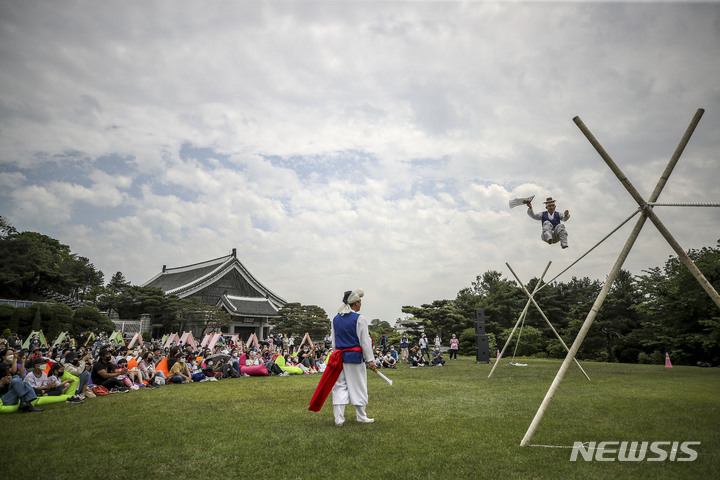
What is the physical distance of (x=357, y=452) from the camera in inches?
185

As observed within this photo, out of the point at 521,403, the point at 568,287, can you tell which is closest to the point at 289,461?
the point at 521,403

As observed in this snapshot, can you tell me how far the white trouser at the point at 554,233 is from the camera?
8.23 m

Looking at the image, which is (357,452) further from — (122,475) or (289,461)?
(122,475)

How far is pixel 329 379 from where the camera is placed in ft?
21.2

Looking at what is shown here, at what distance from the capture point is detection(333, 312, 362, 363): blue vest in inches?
253

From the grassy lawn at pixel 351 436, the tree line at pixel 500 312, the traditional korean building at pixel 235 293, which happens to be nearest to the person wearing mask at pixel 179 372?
the grassy lawn at pixel 351 436

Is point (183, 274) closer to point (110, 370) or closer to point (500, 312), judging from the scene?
point (500, 312)

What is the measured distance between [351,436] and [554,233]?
5.78 m

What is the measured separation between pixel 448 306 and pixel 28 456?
3514 cm

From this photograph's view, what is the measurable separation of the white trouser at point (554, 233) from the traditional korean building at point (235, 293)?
125ft

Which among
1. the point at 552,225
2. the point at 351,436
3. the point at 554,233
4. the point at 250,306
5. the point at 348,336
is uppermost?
the point at 552,225

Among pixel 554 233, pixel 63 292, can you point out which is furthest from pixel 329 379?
pixel 63 292

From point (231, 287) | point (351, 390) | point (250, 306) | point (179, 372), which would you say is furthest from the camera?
point (231, 287)

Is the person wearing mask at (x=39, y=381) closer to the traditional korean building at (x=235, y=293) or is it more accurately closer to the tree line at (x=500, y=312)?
the tree line at (x=500, y=312)
